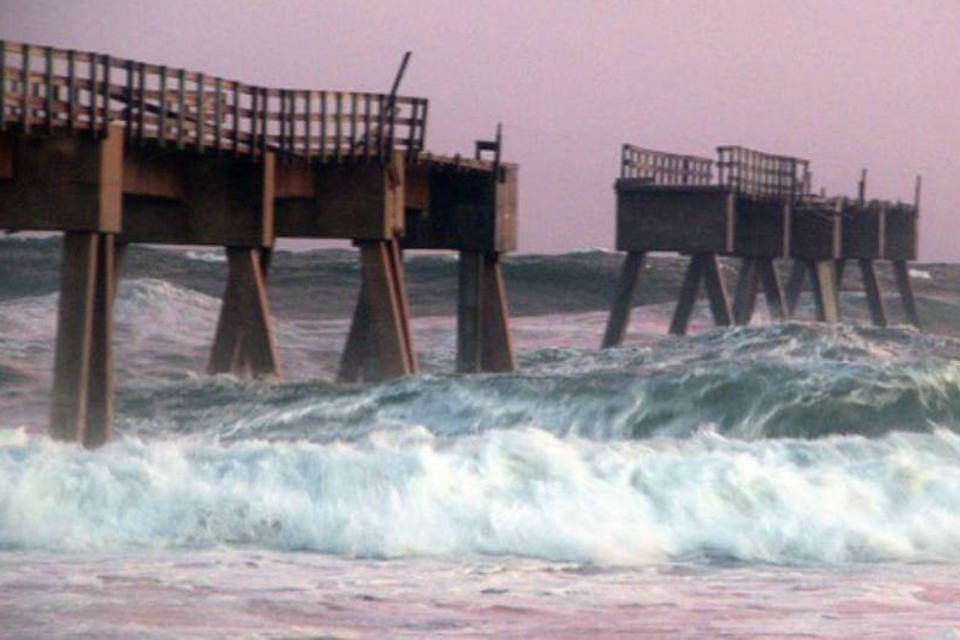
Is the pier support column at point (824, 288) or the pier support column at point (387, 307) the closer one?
the pier support column at point (387, 307)

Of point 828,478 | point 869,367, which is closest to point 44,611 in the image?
point 828,478

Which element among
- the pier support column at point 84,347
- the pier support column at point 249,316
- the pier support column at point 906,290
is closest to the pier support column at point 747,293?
the pier support column at point 906,290

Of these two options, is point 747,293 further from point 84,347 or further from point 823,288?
point 84,347

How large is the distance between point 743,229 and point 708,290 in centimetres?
185

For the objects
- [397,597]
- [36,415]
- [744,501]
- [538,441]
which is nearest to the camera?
[397,597]

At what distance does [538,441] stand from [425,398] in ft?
23.2

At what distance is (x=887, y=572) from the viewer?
15.7 metres

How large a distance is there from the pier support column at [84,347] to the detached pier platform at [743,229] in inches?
697

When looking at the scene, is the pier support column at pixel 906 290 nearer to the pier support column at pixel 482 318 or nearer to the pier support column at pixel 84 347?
the pier support column at pixel 482 318

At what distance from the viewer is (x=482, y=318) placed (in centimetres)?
3123

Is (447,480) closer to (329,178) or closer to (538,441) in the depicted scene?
(538,441)

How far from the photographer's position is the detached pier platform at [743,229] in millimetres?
38500

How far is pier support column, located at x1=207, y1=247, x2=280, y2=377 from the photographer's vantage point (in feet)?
86.5

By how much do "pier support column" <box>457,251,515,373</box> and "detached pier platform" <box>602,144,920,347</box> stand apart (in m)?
7.46
